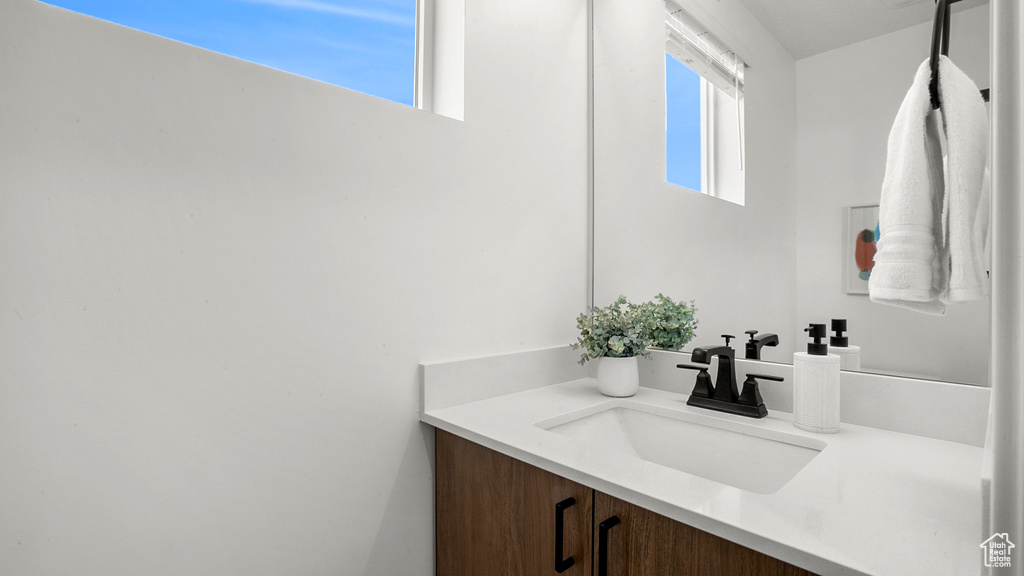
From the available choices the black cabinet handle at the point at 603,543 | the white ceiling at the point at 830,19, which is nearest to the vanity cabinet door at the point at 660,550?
the black cabinet handle at the point at 603,543

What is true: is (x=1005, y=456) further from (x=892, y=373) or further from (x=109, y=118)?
(x=109, y=118)

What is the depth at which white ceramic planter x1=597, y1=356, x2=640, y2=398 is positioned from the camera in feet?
4.23

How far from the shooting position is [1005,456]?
394mm

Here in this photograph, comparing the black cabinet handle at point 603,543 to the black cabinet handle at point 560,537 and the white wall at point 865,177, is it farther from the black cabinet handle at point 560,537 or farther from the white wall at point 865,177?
the white wall at point 865,177

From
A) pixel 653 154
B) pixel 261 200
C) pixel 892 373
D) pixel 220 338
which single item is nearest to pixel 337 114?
pixel 261 200

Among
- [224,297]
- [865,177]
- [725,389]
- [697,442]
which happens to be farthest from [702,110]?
[224,297]

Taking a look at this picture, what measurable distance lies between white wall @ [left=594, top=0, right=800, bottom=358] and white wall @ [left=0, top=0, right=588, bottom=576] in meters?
0.40

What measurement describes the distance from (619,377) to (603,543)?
573mm

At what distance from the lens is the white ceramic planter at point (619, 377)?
1289 mm

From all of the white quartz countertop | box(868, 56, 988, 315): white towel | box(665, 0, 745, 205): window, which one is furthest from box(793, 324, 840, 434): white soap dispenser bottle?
box(665, 0, 745, 205): window

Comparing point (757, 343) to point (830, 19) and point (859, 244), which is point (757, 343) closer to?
point (859, 244)

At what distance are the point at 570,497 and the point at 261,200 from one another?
784 millimetres

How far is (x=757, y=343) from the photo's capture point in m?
1.16

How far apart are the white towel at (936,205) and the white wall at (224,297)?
2.79ft
